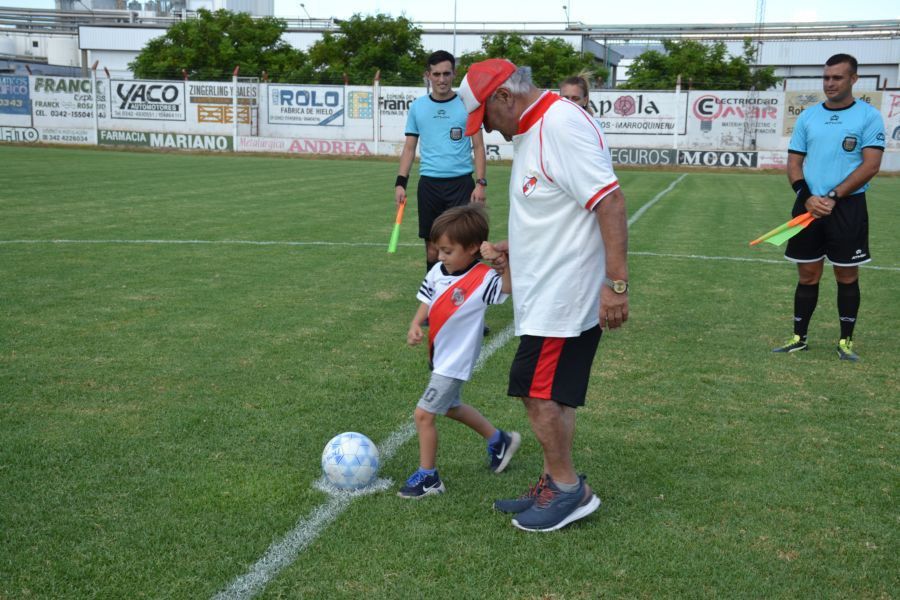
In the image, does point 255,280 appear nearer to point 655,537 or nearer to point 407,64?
point 655,537

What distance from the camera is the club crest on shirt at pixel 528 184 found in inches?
129

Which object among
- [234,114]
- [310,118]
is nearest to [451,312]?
[310,118]

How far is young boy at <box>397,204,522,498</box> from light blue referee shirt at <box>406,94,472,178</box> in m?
3.11

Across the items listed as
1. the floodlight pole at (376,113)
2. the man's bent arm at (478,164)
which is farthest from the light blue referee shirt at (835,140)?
the floodlight pole at (376,113)

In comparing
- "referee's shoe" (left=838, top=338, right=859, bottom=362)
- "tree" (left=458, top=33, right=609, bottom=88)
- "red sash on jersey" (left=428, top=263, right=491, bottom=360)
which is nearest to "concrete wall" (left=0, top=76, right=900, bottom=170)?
"tree" (left=458, top=33, right=609, bottom=88)

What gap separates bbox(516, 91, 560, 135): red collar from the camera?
321cm

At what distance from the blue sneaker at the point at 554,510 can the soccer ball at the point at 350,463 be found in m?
0.72

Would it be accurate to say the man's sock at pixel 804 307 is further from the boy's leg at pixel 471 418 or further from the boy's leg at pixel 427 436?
the boy's leg at pixel 427 436

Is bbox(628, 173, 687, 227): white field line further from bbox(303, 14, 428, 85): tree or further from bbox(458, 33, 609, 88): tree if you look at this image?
bbox(303, 14, 428, 85): tree

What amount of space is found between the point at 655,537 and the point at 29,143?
36.5m

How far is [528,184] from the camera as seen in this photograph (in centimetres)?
330

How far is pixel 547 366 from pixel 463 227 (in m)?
0.74

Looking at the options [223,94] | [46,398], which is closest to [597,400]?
[46,398]

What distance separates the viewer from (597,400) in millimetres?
5195
